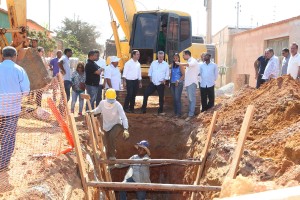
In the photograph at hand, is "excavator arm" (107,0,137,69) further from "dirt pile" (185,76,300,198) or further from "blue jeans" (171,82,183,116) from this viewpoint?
"dirt pile" (185,76,300,198)

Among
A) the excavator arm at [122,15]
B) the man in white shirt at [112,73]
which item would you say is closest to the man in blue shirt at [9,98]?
the man in white shirt at [112,73]

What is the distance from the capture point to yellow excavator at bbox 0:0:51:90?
937 centimetres

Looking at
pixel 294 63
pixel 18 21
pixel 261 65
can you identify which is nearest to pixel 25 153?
pixel 18 21

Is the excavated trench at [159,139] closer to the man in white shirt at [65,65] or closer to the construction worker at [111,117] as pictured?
the man in white shirt at [65,65]

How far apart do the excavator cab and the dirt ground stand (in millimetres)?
1742

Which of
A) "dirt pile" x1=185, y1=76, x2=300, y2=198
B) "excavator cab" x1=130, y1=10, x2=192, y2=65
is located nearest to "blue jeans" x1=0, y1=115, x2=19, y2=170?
"dirt pile" x1=185, y1=76, x2=300, y2=198

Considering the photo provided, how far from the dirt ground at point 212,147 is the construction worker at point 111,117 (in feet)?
2.27

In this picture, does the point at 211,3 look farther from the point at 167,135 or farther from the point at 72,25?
the point at 72,25

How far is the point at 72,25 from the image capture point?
160ft

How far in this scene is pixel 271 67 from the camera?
10492 mm

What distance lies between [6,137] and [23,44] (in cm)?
410

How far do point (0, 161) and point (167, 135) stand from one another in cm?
592

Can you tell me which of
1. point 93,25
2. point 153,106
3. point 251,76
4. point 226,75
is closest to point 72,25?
point 93,25

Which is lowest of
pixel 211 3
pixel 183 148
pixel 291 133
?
pixel 183 148
